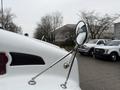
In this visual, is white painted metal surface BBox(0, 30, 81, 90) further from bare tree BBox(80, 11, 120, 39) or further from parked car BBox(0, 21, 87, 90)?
bare tree BBox(80, 11, 120, 39)

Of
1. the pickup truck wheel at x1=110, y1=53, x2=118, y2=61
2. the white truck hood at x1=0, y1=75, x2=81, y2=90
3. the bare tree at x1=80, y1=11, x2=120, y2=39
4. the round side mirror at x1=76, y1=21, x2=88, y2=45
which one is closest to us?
the white truck hood at x1=0, y1=75, x2=81, y2=90

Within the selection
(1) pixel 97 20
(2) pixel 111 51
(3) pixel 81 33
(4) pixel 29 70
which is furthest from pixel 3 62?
(1) pixel 97 20

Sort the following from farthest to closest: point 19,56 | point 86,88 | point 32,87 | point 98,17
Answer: point 98,17 → point 86,88 → point 19,56 → point 32,87

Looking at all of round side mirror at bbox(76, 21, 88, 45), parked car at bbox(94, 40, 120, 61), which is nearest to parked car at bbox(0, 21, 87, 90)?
round side mirror at bbox(76, 21, 88, 45)

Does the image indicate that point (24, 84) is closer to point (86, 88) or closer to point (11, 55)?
point (11, 55)

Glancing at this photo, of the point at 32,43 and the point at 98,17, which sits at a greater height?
the point at 98,17

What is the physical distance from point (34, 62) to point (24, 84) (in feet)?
0.79

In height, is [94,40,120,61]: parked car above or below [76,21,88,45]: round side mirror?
below

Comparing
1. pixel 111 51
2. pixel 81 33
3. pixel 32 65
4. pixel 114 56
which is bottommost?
pixel 114 56

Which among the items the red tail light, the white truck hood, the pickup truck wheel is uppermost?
the red tail light

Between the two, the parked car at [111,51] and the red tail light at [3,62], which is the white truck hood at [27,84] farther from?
the parked car at [111,51]

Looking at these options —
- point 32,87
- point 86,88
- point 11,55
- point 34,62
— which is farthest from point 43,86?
point 86,88

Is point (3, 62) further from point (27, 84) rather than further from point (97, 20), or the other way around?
point (97, 20)

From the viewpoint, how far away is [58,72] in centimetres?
176
